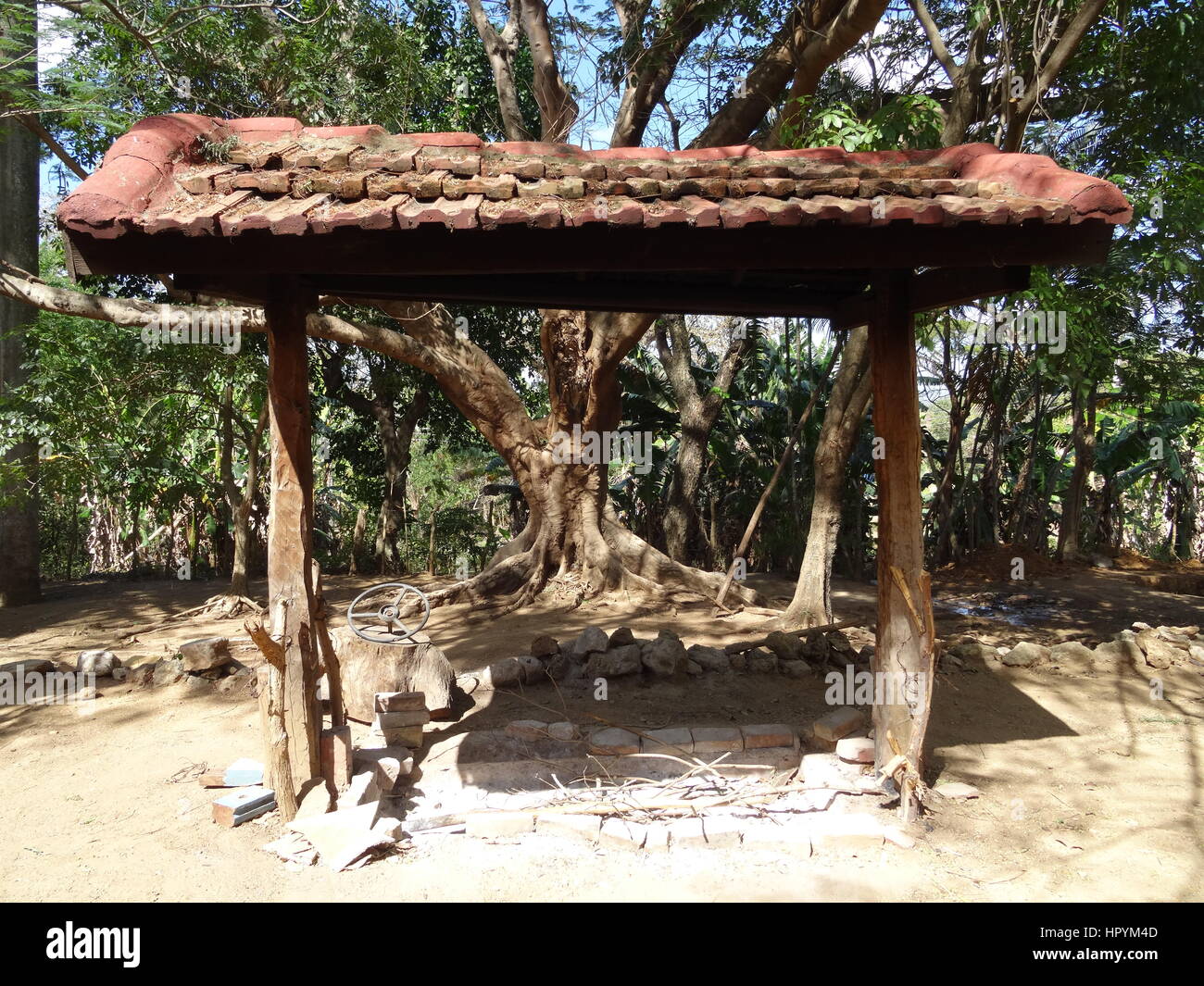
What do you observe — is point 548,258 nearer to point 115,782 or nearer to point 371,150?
point 371,150

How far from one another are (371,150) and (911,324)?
2949 mm

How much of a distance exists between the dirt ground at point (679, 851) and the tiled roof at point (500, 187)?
2.88 meters

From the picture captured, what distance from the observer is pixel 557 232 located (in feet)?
12.9

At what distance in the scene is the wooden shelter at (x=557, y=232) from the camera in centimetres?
364

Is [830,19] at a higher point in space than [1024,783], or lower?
higher

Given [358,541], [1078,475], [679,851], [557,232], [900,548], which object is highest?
[557,232]

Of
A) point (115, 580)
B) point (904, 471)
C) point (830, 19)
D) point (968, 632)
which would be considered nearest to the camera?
point (904, 471)

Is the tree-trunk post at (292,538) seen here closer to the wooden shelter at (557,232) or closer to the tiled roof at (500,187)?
the wooden shelter at (557,232)

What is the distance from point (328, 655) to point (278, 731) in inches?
20.9

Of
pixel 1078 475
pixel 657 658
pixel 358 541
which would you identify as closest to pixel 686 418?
pixel 358 541

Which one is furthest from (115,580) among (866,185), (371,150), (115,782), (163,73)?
(866,185)

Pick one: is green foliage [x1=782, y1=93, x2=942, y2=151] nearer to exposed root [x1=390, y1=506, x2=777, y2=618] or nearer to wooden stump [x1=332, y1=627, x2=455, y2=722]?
exposed root [x1=390, y1=506, x2=777, y2=618]

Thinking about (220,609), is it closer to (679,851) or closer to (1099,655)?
(679,851)

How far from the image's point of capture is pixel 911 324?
15.1ft
